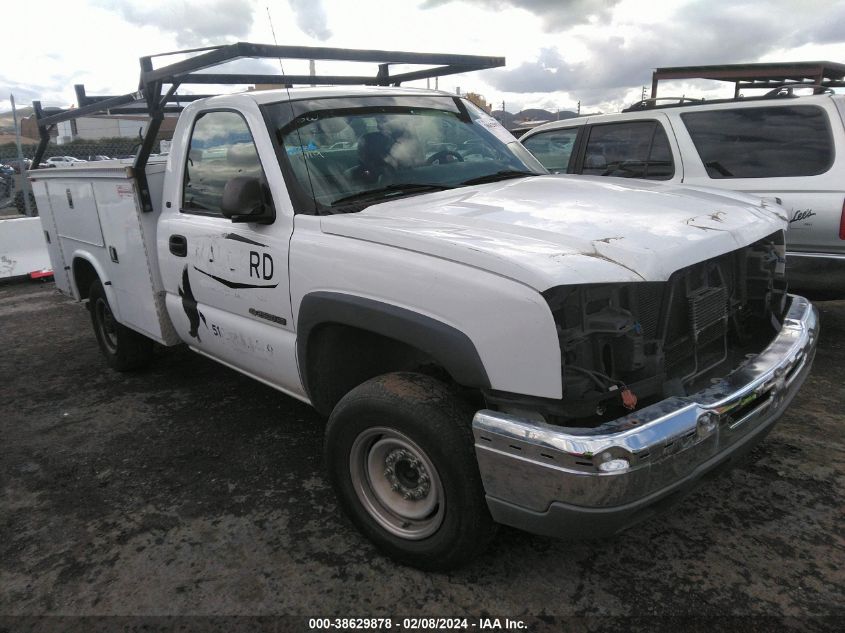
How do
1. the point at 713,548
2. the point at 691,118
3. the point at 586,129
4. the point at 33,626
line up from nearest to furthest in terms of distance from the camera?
Result: the point at 33,626 → the point at 713,548 → the point at 691,118 → the point at 586,129

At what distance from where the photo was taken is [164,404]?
14.8ft

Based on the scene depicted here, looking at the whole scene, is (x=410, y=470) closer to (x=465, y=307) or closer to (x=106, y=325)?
(x=465, y=307)

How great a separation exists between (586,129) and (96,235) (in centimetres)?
443

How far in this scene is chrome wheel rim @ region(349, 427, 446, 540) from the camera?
2496 mm

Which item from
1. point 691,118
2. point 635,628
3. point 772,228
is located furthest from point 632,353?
point 691,118

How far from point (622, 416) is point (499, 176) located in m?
1.72

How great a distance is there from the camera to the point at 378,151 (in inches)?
125

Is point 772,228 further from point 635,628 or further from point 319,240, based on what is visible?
point 319,240

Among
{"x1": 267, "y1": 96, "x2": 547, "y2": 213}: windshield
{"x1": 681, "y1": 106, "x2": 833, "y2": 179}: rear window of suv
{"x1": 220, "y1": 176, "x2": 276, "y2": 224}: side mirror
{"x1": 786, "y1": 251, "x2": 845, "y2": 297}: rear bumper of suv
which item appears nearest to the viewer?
{"x1": 220, "y1": 176, "x2": 276, "y2": 224}: side mirror

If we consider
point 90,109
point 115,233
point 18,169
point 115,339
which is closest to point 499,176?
Answer: point 115,233

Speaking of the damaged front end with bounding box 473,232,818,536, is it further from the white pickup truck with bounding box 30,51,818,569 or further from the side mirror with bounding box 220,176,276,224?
the side mirror with bounding box 220,176,276,224

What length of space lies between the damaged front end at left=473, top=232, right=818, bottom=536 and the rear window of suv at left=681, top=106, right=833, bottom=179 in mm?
2977

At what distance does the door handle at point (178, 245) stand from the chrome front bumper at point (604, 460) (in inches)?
91.8

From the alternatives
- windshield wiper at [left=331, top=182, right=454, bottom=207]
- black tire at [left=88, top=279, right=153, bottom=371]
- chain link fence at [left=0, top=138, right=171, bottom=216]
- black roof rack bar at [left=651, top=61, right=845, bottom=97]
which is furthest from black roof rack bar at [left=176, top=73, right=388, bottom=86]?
chain link fence at [left=0, top=138, right=171, bottom=216]
